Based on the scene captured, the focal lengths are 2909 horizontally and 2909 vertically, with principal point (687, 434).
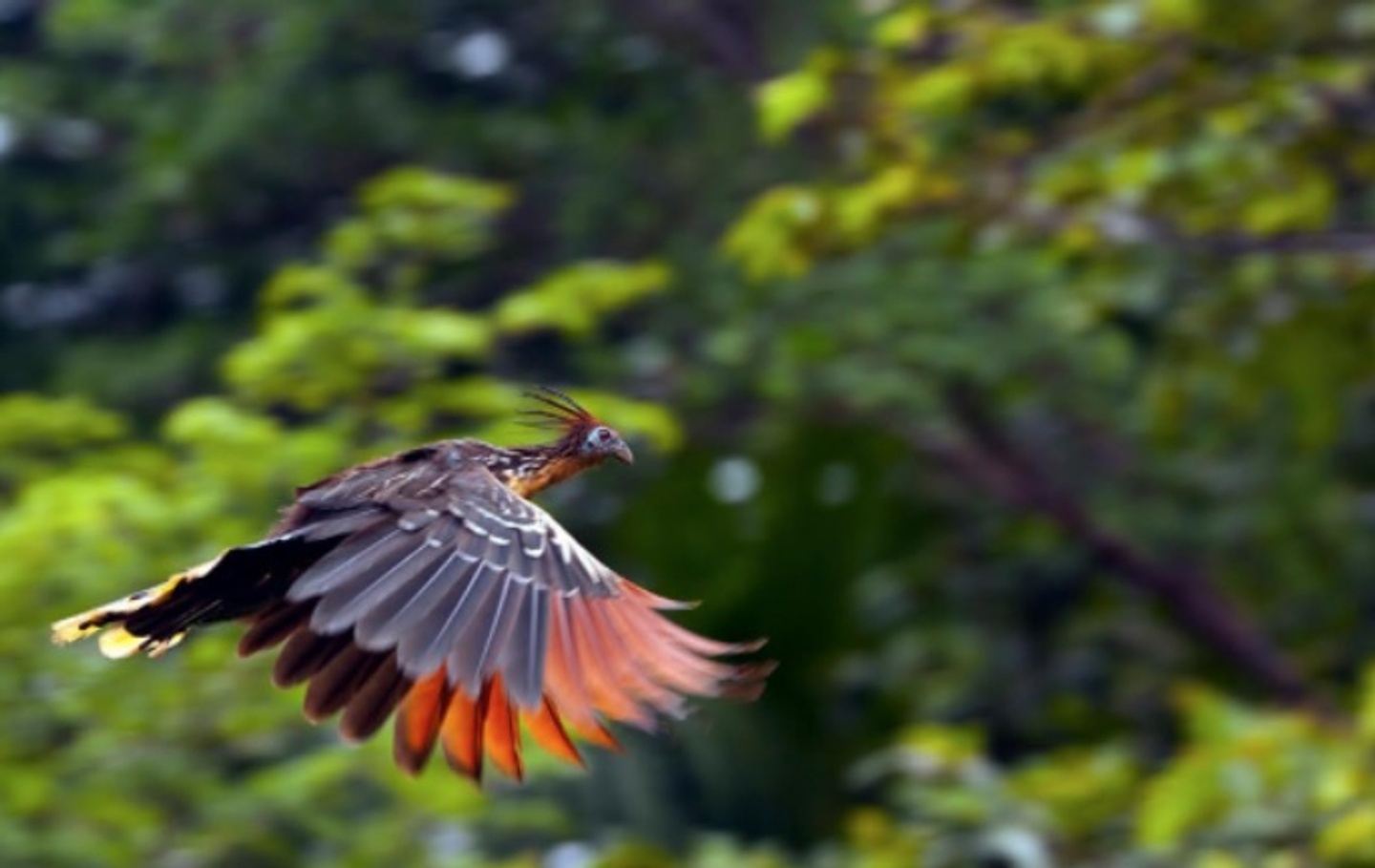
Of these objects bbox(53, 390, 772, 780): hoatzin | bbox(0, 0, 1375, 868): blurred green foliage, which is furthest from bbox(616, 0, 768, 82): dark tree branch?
bbox(53, 390, 772, 780): hoatzin

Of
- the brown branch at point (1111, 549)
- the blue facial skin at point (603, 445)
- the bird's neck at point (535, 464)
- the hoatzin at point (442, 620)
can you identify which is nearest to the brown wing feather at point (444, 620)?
the hoatzin at point (442, 620)

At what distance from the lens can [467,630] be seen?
3875mm

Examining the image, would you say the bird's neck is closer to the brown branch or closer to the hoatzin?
the hoatzin

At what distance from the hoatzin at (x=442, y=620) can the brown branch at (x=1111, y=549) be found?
447 centimetres

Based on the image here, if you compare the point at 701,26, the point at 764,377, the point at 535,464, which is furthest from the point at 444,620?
the point at 701,26

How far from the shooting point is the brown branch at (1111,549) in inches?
334

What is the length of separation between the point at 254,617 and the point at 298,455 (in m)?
2.08

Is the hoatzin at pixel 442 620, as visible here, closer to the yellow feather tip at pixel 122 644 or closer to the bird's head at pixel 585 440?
the yellow feather tip at pixel 122 644

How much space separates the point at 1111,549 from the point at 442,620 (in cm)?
500

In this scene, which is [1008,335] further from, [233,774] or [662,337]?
[233,774]

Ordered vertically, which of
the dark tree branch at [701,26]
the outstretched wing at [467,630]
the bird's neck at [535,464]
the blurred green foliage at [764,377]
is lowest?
the outstretched wing at [467,630]

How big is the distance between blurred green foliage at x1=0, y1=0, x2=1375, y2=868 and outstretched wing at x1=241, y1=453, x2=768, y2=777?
196 centimetres

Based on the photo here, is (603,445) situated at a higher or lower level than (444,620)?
higher

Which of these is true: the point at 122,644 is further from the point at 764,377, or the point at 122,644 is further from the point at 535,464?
the point at 764,377
